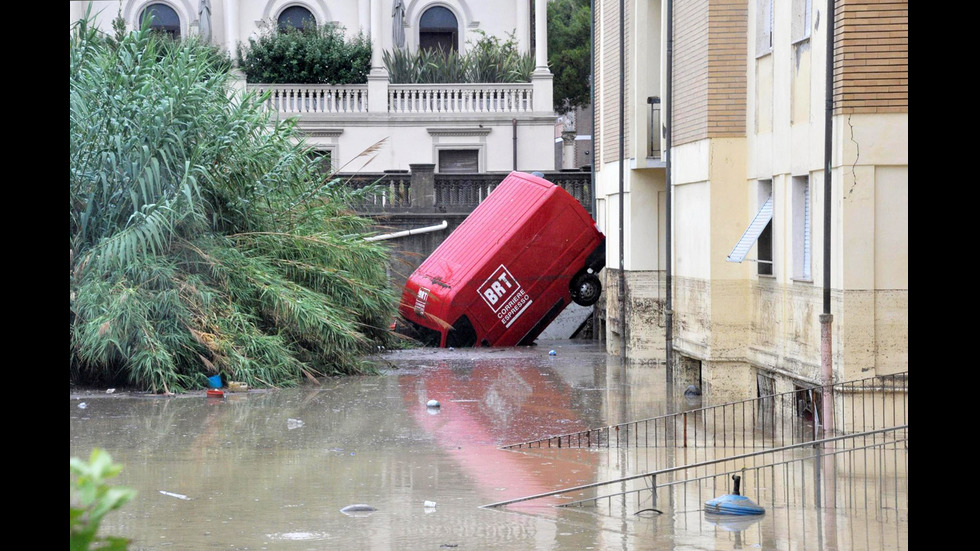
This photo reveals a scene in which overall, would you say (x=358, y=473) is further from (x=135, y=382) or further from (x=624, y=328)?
(x=624, y=328)

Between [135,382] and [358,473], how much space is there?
6940mm

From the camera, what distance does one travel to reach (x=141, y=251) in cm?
1684

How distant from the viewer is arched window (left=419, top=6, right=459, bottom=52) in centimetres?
3841

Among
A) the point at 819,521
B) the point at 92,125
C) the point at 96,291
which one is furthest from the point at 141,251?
the point at 819,521

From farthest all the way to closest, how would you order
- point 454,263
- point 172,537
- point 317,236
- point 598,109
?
point 598,109 → point 454,263 → point 317,236 → point 172,537

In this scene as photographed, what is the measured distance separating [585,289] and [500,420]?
9411mm

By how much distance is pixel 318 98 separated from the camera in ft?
112

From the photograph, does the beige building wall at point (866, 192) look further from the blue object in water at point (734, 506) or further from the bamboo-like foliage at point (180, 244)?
the bamboo-like foliage at point (180, 244)

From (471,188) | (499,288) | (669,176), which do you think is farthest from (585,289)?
(669,176)

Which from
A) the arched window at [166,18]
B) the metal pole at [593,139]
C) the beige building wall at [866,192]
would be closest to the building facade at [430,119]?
the arched window at [166,18]

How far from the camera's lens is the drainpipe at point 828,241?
39.2 ft

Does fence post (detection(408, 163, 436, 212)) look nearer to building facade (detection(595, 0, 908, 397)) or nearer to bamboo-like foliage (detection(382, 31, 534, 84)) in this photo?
building facade (detection(595, 0, 908, 397))

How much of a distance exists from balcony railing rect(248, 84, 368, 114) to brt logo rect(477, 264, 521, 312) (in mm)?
13436

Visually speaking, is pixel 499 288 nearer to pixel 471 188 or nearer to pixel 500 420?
pixel 471 188
